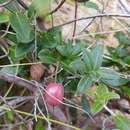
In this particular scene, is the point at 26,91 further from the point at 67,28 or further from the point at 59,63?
the point at 67,28

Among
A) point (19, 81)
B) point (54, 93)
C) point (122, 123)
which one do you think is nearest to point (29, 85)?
point (19, 81)

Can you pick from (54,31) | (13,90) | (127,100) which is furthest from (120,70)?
(13,90)

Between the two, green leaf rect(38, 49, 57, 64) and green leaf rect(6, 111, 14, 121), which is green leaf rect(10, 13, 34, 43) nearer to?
green leaf rect(38, 49, 57, 64)

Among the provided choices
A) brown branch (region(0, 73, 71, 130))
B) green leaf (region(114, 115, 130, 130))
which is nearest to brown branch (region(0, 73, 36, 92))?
brown branch (region(0, 73, 71, 130))

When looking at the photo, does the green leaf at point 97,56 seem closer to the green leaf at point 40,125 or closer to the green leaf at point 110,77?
the green leaf at point 110,77

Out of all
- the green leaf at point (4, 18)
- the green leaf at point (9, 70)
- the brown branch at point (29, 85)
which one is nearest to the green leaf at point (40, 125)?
the brown branch at point (29, 85)

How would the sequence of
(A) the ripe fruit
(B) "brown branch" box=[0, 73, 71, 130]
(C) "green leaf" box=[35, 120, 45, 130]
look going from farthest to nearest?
1. (C) "green leaf" box=[35, 120, 45, 130]
2. (B) "brown branch" box=[0, 73, 71, 130]
3. (A) the ripe fruit
